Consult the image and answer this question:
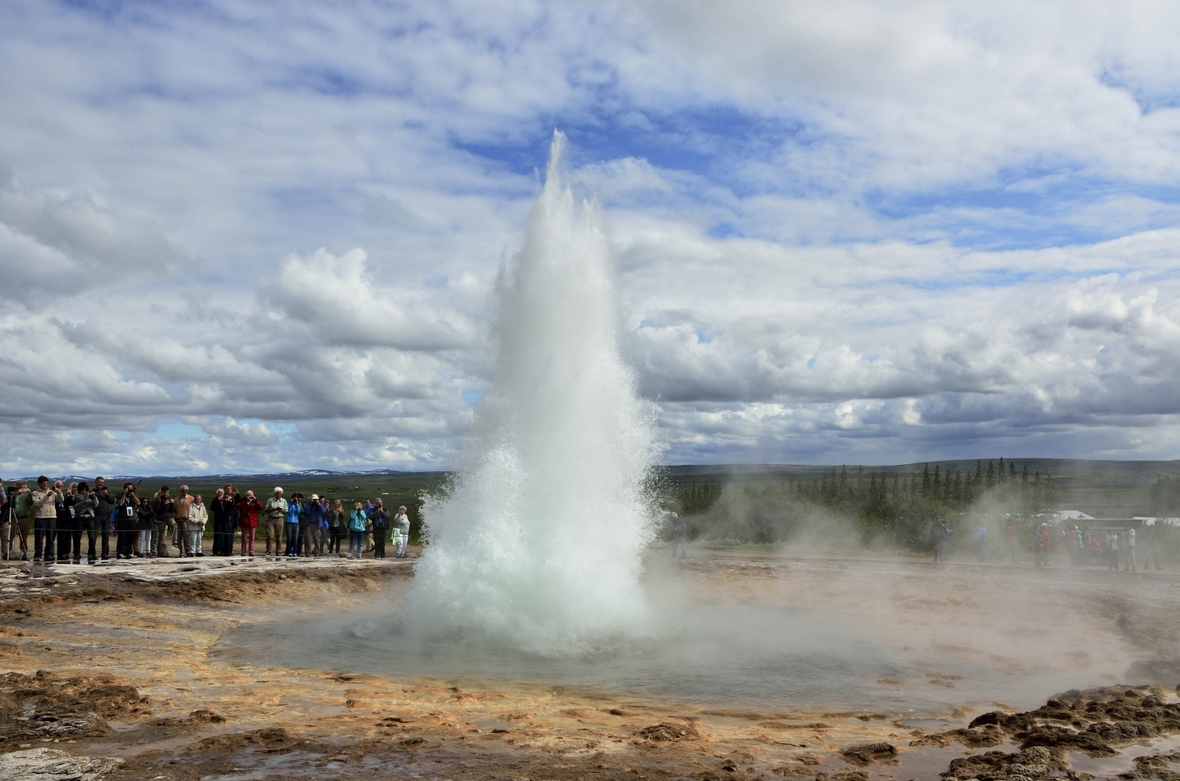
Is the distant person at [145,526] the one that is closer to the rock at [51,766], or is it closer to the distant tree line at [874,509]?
the rock at [51,766]

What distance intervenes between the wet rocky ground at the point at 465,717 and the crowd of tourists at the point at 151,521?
192 cm

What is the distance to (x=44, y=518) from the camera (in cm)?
1441

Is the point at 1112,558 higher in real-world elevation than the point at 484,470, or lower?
lower

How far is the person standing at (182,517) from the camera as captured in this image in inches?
643

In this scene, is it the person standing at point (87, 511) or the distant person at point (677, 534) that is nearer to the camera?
the person standing at point (87, 511)

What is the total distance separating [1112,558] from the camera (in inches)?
846

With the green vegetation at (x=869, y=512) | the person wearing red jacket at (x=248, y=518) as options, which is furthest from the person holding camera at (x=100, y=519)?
the green vegetation at (x=869, y=512)

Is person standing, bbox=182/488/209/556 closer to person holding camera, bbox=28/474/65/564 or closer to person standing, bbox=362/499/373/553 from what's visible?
person holding camera, bbox=28/474/65/564

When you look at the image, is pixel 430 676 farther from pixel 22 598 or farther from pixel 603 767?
pixel 22 598

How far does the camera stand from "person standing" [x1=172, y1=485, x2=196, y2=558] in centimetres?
1633

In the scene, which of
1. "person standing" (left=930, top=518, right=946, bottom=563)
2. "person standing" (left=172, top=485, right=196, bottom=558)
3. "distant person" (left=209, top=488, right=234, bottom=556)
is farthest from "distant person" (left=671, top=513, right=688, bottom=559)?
"person standing" (left=172, top=485, right=196, bottom=558)

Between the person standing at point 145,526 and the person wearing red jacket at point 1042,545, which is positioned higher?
the person standing at point 145,526

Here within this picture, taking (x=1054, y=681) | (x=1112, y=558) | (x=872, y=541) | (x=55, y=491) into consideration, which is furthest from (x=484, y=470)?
(x=872, y=541)

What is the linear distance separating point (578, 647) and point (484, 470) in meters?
2.66
